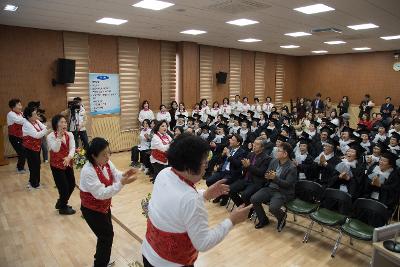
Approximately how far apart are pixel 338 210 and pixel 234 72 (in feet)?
36.6

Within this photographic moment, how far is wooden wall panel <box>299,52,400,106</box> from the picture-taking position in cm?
1619

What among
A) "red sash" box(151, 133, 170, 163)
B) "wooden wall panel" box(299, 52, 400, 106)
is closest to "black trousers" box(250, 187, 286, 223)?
"red sash" box(151, 133, 170, 163)

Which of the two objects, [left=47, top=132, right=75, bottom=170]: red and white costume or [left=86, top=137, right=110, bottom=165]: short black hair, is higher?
[left=86, top=137, right=110, bottom=165]: short black hair

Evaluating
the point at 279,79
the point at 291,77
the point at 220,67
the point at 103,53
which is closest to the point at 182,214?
the point at 103,53

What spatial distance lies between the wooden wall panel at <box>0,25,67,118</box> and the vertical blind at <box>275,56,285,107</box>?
12.2 m

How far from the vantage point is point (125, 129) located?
1148 cm

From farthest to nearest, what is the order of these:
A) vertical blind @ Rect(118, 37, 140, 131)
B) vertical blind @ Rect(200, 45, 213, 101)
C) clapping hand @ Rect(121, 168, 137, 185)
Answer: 1. vertical blind @ Rect(200, 45, 213, 101)
2. vertical blind @ Rect(118, 37, 140, 131)
3. clapping hand @ Rect(121, 168, 137, 185)

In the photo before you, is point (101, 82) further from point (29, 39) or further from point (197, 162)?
point (197, 162)

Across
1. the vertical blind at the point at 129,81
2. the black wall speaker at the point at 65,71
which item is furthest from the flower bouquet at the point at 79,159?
the vertical blind at the point at 129,81

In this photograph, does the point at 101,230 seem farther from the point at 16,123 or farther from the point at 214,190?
the point at 16,123

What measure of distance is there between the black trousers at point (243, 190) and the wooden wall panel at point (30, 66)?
275 inches

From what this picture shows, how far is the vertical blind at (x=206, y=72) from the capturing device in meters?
13.7

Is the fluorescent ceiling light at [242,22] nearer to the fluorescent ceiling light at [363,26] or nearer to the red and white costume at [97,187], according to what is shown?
the fluorescent ceiling light at [363,26]

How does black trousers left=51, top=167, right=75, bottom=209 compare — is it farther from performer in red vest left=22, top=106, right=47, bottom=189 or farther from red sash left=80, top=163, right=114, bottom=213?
red sash left=80, top=163, right=114, bottom=213
